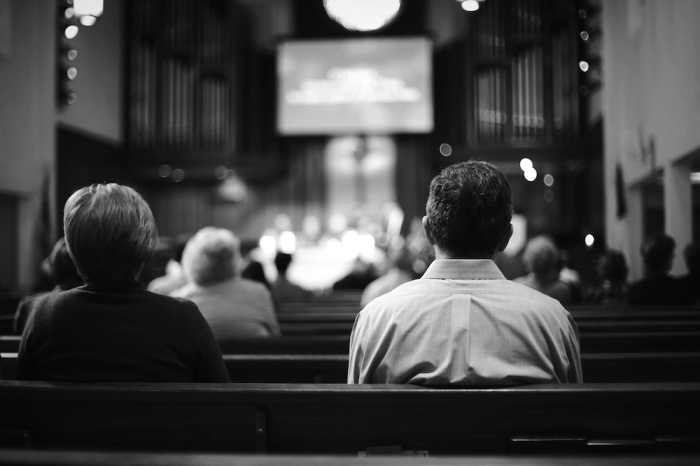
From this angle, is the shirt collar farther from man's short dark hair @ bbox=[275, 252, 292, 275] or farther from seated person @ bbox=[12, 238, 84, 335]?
man's short dark hair @ bbox=[275, 252, 292, 275]

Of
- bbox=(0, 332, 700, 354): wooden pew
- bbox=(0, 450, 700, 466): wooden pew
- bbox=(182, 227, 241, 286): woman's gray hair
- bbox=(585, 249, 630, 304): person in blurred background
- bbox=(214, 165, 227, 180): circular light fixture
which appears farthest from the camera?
bbox=(214, 165, 227, 180): circular light fixture

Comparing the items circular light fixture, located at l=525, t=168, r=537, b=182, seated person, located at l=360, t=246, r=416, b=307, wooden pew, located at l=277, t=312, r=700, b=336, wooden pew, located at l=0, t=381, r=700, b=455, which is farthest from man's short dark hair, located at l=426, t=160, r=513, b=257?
circular light fixture, located at l=525, t=168, r=537, b=182

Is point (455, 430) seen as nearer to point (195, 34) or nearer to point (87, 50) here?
point (87, 50)

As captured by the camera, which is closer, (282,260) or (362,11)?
(282,260)

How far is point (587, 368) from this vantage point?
2146 millimetres

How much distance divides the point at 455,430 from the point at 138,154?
36.2 feet

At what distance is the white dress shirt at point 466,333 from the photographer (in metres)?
1.41

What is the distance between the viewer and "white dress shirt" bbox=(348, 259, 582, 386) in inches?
55.7

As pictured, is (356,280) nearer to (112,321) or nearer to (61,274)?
(61,274)

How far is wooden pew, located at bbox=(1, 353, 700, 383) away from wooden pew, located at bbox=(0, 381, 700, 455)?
2.64ft

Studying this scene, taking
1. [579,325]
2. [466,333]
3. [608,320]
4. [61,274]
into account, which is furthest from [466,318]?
[608,320]

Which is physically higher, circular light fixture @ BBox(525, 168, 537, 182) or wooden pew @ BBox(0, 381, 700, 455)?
circular light fixture @ BBox(525, 168, 537, 182)

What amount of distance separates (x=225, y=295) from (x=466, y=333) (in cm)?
178

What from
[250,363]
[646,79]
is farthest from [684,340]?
[646,79]
